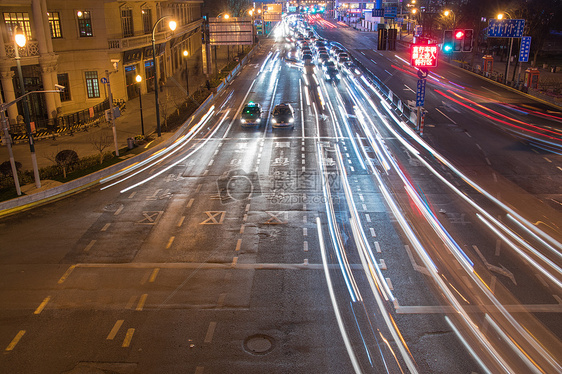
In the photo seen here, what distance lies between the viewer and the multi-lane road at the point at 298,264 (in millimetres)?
11680

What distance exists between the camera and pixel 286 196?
73.5 ft

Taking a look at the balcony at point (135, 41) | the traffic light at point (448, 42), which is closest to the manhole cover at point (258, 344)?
the traffic light at point (448, 42)

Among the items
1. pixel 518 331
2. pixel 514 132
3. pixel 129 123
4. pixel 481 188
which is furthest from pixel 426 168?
pixel 129 123

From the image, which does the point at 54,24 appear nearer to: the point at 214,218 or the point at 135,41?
the point at 135,41

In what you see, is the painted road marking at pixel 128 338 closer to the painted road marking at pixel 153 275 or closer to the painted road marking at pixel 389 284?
the painted road marking at pixel 153 275

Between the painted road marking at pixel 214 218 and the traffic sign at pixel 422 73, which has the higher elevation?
the traffic sign at pixel 422 73

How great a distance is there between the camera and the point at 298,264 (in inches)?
631

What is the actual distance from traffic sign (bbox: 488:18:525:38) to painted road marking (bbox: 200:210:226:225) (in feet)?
129

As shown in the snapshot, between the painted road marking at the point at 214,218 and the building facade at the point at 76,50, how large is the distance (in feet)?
45.0

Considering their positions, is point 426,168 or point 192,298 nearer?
point 192,298

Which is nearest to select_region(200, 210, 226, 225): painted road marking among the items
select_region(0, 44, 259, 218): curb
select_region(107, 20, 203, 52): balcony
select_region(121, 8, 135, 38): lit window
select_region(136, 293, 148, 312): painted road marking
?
select_region(136, 293, 148, 312): painted road marking

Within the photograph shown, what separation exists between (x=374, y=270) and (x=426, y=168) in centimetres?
1250

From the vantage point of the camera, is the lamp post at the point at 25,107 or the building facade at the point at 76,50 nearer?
the lamp post at the point at 25,107

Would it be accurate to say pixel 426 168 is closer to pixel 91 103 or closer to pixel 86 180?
pixel 86 180
